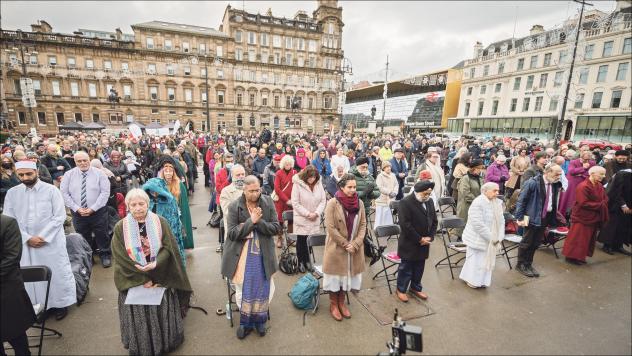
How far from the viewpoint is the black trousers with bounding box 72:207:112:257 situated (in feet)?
15.4

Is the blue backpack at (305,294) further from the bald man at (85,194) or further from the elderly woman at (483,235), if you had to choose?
the bald man at (85,194)

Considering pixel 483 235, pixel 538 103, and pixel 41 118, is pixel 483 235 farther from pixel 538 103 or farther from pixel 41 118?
pixel 41 118

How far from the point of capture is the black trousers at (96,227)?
4689 mm

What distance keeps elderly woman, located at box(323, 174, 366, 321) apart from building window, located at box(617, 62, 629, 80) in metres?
2.38

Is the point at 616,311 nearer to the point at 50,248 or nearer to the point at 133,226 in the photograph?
the point at 133,226

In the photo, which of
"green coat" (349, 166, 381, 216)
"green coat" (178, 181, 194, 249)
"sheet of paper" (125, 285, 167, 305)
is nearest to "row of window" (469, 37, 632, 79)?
"green coat" (349, 166, 381, 216)

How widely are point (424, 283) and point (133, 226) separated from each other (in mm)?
4362

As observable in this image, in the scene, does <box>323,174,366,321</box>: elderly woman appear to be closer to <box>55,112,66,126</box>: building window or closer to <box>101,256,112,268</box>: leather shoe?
<box>101,256,112,268</box>: leather shoe

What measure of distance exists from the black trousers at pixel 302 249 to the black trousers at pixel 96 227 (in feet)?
11.5

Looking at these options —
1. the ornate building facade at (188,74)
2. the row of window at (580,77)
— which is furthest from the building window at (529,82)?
the ornate building facade at (188,74)

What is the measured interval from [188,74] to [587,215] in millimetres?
51279

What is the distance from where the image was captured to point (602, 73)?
6.70ft

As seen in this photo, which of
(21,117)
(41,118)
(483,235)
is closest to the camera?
(483,235)

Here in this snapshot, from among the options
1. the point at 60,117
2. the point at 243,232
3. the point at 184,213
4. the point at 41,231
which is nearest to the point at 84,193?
the point at 41,231
